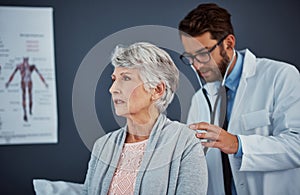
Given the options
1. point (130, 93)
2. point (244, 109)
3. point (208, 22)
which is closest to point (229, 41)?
point (208, 22)

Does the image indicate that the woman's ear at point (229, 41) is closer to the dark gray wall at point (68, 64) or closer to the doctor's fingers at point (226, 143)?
the dark gray wall at point (68, 64)

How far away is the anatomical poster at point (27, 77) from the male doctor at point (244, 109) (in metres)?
0.55

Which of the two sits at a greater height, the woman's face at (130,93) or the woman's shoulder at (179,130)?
the woman's face at (130,93)

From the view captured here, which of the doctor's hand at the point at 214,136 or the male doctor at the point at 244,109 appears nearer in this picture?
the doctor's hand at the point at 214,136

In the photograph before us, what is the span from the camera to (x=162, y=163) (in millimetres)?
1314

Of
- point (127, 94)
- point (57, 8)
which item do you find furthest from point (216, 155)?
point (57, 8)

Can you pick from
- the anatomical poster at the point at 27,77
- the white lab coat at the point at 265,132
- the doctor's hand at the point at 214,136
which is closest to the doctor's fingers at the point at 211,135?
the doctor's hand at the point at 214,136

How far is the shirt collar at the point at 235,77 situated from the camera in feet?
5.37

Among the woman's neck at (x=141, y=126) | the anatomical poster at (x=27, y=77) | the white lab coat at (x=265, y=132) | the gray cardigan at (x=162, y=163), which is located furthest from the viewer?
the anatomical poster at (x=27, y=77)

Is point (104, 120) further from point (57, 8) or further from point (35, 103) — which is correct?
point (57, 8)

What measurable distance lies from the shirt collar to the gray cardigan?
0.35 meters

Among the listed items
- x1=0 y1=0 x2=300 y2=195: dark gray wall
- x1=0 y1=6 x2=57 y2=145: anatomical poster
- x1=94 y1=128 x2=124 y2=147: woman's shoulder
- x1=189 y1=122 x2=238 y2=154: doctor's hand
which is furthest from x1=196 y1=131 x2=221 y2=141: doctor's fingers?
x1=0 y1=6 x2=57 y2=145: anatomical poster

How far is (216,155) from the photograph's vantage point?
159cm

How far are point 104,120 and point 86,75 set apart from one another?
0.62ft
